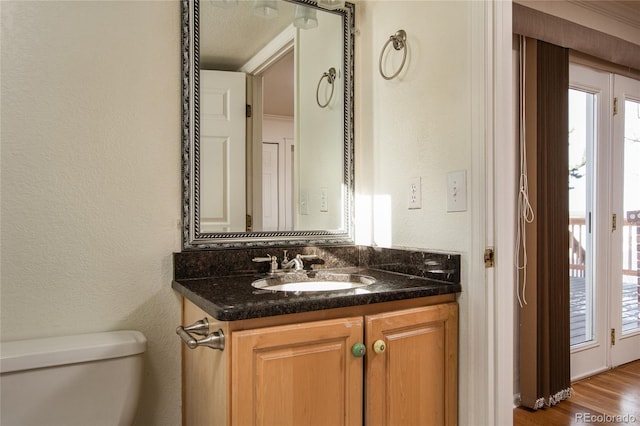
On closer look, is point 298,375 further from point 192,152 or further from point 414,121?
point 414,121

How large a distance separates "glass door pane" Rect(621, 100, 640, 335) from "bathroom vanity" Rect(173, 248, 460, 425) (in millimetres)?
2265

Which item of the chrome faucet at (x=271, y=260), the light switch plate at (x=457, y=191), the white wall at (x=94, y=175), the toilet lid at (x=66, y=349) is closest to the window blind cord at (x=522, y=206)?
the light switch plate at (x=457, y=191)

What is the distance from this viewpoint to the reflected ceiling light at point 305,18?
1776 mm

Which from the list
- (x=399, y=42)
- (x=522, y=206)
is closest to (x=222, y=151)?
(x=399, y=42)

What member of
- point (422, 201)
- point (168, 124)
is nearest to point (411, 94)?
point (422, 201)

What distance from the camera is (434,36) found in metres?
1.47

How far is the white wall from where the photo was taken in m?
1.30

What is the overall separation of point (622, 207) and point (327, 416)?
105 inches

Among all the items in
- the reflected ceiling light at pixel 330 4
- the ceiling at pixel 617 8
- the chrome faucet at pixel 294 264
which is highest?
the ceiling at pixel 617 8

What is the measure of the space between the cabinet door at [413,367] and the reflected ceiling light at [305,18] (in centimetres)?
122

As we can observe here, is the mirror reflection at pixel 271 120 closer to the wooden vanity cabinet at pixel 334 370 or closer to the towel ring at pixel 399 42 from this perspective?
the towel ring at pixel 399 42

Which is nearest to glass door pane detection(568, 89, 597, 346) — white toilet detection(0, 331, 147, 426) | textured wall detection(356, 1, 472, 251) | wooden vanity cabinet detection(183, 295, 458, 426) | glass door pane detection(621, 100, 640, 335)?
glass door pane detection(621, 100, 640, 335)

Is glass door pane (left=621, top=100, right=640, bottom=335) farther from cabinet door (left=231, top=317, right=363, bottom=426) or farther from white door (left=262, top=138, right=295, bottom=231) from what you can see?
cabinet door (left=231, top=317, right=363, bottom=426)

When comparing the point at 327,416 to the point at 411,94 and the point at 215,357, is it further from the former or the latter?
the point at 411,94
